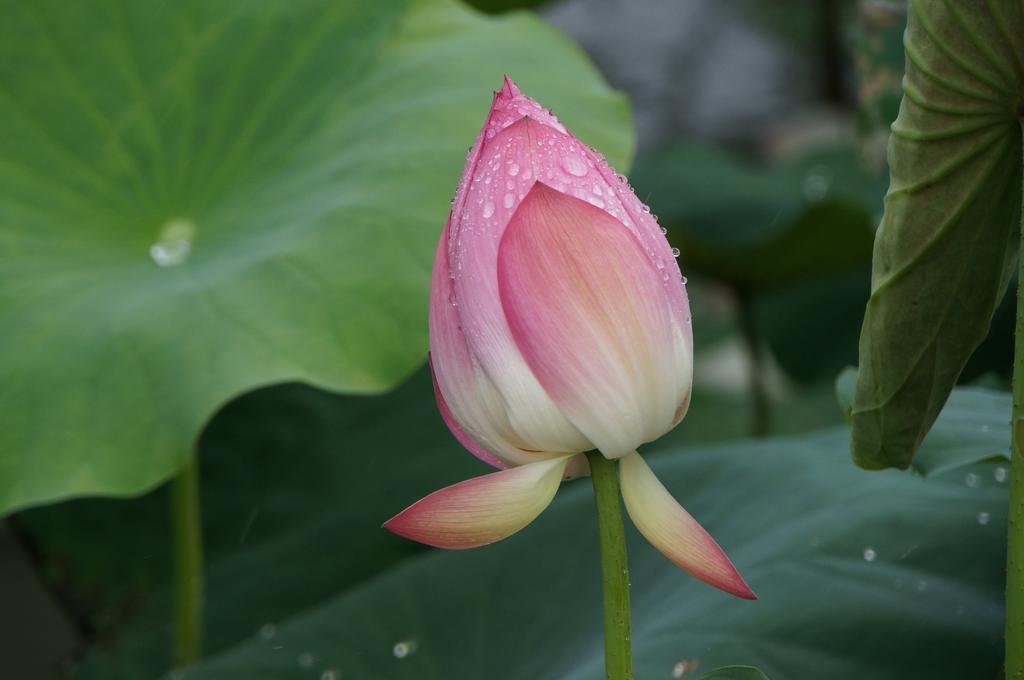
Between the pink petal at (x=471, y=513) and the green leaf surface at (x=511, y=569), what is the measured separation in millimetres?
249

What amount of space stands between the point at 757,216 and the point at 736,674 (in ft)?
5.48

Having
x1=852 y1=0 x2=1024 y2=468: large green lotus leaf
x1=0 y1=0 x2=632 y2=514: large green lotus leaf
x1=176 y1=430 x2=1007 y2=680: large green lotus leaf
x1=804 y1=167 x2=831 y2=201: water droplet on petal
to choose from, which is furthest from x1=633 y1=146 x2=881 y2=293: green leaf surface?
x1=852 y1=0 x2=1024 y2=468: large green lotus leaf

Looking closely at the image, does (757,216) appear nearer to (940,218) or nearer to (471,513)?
(940,218)

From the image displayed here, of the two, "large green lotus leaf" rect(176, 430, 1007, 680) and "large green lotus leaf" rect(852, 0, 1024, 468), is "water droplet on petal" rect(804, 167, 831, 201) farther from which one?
"large green lotus leaf" rect(852, 0, 1024, 468)

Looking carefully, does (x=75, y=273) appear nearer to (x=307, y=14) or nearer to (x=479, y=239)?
(x=307, y=14)

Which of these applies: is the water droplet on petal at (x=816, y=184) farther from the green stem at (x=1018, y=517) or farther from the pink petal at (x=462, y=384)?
the pink petal at (x=462, y=384)

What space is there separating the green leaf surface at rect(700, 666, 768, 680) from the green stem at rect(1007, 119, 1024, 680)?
106mm

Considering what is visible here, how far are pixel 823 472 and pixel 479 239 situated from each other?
47cm

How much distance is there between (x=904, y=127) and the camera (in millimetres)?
450

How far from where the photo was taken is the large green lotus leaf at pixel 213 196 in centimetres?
78

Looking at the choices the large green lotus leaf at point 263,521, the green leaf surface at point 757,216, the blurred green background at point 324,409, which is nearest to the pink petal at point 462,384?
the blurred green background at point 324,409

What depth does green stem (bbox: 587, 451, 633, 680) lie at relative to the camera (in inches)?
15.6

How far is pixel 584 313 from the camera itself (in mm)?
385

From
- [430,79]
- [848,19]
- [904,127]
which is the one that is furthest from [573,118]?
[848,19]
